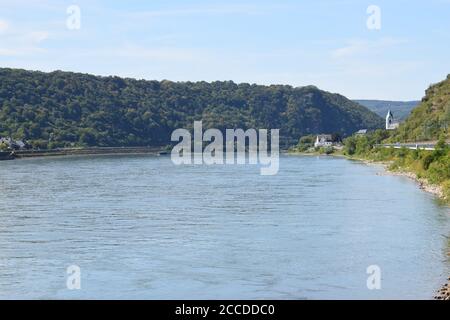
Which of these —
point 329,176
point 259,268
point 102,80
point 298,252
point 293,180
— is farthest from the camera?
point 102,80

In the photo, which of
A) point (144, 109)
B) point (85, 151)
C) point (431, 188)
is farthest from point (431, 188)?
point (144, 109)

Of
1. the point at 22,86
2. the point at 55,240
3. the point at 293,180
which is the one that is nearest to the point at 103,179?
the point at 293,180

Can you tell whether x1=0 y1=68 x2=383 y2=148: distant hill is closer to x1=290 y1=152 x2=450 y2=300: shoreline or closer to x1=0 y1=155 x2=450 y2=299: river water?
x1=290 y1=152 x2=450 y2=300: shoreline

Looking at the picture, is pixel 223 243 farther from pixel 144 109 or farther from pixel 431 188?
pixel 144 109

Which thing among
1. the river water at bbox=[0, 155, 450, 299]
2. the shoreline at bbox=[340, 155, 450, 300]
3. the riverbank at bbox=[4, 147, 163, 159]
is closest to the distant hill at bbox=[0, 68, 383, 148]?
the riverbank at bbox=[4, 147, 163, 159]

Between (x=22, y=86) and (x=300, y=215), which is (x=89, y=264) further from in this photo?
(x=22, y=86)

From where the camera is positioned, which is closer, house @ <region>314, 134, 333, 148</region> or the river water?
the river water
